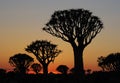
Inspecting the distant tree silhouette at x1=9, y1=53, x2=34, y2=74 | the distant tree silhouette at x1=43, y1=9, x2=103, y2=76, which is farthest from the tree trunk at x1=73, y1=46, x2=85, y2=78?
the distant tree silhouette at x1=9, y1=53, x2=34, y2=74

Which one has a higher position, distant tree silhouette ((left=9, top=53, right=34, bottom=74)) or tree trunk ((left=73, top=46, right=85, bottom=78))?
distant tree silhouette ((left=9, top=53, right=34, bottom=74))

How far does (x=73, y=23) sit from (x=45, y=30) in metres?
3.87

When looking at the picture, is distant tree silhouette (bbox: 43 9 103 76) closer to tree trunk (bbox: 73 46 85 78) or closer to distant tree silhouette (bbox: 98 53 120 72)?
tree trunk (bbox: 73 46 85 78)

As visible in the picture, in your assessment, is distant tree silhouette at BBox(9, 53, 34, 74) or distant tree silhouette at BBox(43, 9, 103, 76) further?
distant tree silhouette at BBox(9, 53, 34, 74)

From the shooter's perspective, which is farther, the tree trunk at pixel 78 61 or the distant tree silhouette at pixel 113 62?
the distant tree silhouette at pixel 113 62

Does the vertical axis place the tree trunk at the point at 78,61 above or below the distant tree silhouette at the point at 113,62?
below

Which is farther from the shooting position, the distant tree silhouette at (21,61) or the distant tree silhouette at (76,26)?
the distant tree silhouette at (21,61)

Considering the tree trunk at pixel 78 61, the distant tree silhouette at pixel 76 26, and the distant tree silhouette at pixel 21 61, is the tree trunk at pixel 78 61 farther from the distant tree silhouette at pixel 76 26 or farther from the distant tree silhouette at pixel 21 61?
the distant tree silhouette at pixel 21 61

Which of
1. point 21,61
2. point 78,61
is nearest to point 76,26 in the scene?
point 78,61

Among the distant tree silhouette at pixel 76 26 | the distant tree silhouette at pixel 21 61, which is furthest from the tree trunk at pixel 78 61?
the distant tree silhouette at pixel 21 61

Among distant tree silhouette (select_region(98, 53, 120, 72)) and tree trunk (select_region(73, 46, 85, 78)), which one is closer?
tree trunk (select_region(73, 46, 85, 78))

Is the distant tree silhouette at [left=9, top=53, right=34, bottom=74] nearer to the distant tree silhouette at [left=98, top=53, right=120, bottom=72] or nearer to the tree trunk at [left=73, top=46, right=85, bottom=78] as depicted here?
the distant tree silhouette at [left=98, top=53, right=120, bottom=72]

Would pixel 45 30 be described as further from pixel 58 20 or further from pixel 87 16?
pixel 87 16

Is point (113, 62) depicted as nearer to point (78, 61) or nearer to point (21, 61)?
point (21, 61)
